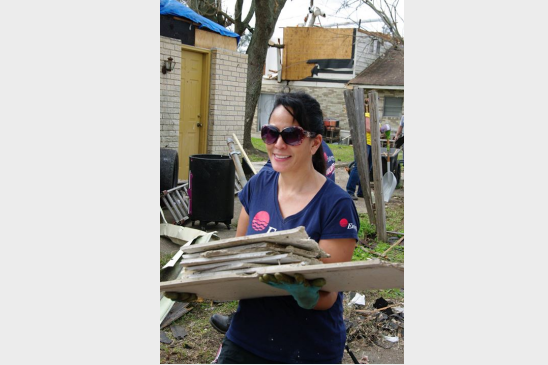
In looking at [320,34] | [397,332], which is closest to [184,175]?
[397,332]

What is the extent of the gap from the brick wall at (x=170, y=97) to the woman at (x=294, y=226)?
7.52 meters

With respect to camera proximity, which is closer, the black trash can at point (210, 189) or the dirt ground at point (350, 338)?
the dirt ground at point (350, 338)

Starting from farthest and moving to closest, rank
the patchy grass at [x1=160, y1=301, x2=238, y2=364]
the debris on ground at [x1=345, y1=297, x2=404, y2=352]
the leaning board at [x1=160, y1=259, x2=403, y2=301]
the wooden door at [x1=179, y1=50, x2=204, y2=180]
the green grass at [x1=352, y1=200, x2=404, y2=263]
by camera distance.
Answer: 1. the wooden door at [x1=179, y1=50, x2=204, y2=180]
2. the green grass at [x1=352, y1=200, x2=404, y2=263]
3. the debris on ground at [x1=345, y1=297, x2=404, y2=352]
4. the patchy grass at [x1=160, y1=301, x2=238, y2=364]
5. the leaning board at [x1=160, y1=259, x2=403, y2=301]

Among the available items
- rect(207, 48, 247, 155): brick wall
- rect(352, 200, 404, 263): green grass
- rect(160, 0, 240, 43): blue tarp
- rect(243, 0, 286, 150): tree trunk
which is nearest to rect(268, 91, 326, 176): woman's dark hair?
rect(352, 200, 404, 263): green grass

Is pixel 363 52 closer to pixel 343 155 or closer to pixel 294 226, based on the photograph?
pixel 343 155

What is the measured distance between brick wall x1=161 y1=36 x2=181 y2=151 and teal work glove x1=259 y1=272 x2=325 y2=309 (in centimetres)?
800

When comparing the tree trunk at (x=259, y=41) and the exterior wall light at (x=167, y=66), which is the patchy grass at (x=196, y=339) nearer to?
the exterior wall light at (x=167, y=66)

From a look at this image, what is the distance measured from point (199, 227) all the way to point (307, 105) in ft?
19.3

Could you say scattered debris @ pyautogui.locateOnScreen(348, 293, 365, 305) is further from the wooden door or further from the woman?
the wooden door

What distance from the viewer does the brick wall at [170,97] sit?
942 cm

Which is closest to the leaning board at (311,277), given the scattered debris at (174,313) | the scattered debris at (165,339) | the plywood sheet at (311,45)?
the scattered debris at (165,339)

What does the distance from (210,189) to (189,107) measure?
11.8 ft

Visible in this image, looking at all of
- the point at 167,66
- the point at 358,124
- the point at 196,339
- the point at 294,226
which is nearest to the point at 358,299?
the point at 196,339

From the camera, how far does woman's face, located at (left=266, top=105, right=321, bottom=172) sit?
2.26 m
